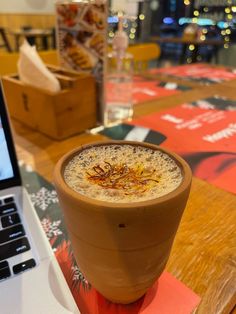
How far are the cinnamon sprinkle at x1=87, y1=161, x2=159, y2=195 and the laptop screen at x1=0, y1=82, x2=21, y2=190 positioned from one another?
0.25m

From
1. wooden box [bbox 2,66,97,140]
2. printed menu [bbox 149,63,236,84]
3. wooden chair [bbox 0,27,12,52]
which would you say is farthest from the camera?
wooden chair [bbox 0,27,12,52]

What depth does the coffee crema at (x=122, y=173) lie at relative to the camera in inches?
10.5

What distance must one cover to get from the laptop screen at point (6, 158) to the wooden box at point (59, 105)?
24 centimetres

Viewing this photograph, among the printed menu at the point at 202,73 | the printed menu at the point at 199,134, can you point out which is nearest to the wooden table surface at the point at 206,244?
the printed menu at the point at 199,134

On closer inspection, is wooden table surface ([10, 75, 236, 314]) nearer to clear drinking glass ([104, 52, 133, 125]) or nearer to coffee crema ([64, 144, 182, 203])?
coffee crema ([64, 144, 182, 203])

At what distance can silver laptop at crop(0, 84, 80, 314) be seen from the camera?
33cm

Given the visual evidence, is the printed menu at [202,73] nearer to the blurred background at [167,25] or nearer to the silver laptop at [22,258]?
the silver laptop at [22,258]

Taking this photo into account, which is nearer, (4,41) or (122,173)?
(122,173)

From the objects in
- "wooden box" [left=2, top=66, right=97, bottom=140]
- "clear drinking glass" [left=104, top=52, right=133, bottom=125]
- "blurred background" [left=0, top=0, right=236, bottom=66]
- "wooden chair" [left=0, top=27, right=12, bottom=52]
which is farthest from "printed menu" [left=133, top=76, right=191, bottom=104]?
"wooden chair" [left=0, top=27, right=12, bottom=52]

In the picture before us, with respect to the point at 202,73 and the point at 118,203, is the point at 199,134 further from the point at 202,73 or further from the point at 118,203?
the point at 202,73

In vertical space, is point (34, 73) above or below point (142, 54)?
above

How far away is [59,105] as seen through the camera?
731 millimetres

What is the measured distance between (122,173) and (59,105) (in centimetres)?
47

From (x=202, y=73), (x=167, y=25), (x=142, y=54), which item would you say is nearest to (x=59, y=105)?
(x=202, y=73)
